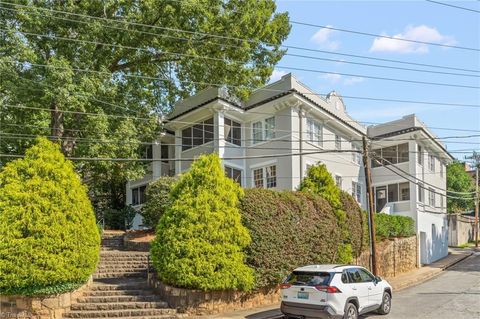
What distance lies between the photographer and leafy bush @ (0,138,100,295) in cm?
1150

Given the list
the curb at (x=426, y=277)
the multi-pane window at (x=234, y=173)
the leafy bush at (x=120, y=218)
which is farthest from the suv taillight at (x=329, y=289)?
the leafy bush at (x=120, y=218)

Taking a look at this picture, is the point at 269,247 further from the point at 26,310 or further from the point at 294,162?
the point at 294,162

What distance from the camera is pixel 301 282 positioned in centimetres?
1139

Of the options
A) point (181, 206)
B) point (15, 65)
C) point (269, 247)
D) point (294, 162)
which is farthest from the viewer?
point (294, 162)

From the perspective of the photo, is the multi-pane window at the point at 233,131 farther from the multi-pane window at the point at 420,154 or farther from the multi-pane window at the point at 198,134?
the multi-pane window at the point at 420,154

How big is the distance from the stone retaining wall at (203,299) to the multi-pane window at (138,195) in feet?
57.3

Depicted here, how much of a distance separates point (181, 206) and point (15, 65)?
11261 millimetres

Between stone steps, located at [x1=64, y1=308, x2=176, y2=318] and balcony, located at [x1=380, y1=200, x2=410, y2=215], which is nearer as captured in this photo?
stone steps, located at [x1=64, y1=308, x2=176, y2=318]

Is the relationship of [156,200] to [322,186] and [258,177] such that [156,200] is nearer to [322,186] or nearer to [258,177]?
[258,177]

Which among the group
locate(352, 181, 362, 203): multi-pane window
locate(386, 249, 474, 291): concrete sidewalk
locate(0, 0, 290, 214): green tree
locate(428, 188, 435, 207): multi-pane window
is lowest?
locate(386, 249, 474, 291): concrete sidewalk

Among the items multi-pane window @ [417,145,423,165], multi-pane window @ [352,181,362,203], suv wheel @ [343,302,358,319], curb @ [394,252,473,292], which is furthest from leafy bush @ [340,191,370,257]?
multi-pane window @ [417,145,423,165]

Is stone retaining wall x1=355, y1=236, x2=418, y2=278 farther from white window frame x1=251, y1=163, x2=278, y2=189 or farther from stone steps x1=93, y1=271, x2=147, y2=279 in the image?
stone steps x1=93, y1=271, x2=147, y2=279

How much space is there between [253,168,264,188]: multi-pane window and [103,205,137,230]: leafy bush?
9304mm

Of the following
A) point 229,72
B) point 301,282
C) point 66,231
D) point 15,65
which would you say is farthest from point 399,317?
point 15,65
